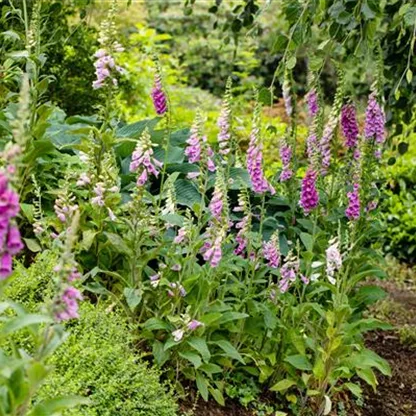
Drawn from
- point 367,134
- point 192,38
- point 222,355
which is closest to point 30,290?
point 222,355

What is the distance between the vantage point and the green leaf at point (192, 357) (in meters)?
2.51

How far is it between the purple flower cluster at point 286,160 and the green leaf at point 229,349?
0.82 meters

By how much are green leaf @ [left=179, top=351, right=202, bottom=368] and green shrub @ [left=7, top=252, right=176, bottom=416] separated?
116 mm

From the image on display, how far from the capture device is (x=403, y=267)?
5.83 metres

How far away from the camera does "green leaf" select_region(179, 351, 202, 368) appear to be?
2506 millimetres

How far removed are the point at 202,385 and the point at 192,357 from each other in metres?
0.13

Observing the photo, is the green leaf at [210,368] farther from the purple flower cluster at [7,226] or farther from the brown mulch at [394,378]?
the purple flower cluster at [7,226]

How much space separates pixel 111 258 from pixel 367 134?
1027mm

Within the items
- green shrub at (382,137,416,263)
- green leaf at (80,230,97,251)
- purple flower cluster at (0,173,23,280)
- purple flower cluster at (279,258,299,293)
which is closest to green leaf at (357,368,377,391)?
purple flower cluster at (279,258,299,293)

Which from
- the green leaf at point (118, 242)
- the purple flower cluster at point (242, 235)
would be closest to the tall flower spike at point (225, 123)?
the purple flower cluster at point (242, 235)

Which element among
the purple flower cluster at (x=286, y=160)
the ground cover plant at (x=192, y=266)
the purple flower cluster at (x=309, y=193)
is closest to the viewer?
the ground cover plant at (x=192, y=266)

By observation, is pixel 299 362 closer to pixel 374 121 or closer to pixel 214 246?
pixel 214 246

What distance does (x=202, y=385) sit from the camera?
103 inches

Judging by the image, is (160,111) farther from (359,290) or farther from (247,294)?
(359,290)
